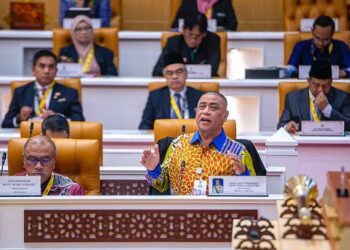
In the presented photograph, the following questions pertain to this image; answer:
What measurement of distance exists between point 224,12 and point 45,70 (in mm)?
2622

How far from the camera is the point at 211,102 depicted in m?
6.63

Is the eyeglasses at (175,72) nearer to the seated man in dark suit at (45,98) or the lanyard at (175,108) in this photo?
the lanyard at (175,108)

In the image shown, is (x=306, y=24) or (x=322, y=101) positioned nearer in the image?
(x=322, y=101)

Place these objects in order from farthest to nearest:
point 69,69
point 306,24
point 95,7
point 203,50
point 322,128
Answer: point 95,7
point 306,24
point 203,50
point 69,69
point 322,128

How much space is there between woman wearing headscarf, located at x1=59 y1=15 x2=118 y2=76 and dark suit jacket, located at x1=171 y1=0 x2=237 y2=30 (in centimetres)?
92

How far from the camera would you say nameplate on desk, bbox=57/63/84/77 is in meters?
10.3

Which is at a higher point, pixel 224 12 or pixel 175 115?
pixel 224 12

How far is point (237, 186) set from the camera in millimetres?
5949

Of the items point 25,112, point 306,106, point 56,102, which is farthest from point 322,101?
point 25,112

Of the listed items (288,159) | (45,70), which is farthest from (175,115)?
(288,159)

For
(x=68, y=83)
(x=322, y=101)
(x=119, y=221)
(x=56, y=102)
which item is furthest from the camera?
(x=68, y=83)

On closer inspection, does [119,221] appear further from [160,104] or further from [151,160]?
[160,104]

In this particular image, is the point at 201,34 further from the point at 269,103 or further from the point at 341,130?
the point at 341,130

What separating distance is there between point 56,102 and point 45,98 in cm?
11
